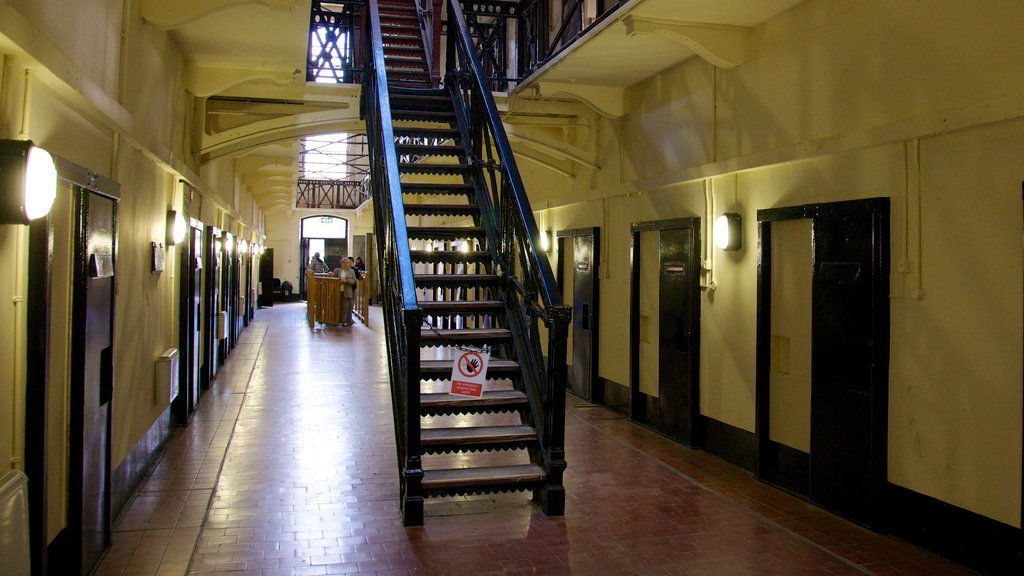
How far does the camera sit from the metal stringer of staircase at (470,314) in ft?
15.7

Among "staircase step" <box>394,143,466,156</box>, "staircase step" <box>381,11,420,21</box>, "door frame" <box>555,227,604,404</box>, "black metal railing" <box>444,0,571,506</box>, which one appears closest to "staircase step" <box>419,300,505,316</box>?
"black metal railing" <box>444,0,571,506</box>

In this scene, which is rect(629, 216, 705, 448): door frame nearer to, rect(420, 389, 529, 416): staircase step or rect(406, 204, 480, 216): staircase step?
rect(406, 204, 480, 216): staircase step

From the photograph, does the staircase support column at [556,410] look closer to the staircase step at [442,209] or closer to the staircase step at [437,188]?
the staircase step at [442,209]

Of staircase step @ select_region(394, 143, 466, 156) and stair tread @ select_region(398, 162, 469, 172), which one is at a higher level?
staircase step @ select_region(394, 143, 466, 156)

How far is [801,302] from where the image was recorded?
5.37 m

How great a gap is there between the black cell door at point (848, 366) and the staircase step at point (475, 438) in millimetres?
2016

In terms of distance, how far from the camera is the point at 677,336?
697 centimetres

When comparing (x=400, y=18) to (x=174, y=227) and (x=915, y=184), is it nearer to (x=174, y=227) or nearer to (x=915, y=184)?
(x=174, y=227)

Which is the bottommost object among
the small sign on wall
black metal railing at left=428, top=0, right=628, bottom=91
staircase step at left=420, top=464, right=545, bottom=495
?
staircase step at left=420, top=464, right=545, bottom=495

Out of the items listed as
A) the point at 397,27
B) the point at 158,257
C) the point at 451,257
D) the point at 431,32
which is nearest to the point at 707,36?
the point at 451,257

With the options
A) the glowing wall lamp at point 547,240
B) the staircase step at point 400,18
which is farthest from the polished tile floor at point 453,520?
the staircase step at point 400,18

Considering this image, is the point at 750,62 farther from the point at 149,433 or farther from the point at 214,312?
the point at 214,312

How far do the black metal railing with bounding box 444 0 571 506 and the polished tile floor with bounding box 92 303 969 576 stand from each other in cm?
57

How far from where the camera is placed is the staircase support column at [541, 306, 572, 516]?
4.81 m
